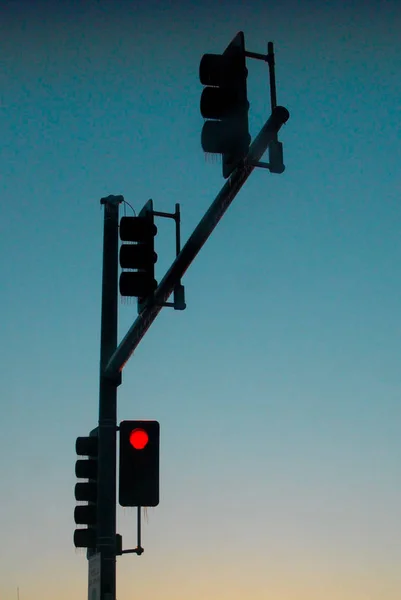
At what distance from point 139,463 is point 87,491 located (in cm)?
77

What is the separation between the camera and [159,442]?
948 cm

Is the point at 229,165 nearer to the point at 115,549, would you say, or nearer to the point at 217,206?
the point at 217,206

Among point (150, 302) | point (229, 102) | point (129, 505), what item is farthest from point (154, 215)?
point (129, 505)

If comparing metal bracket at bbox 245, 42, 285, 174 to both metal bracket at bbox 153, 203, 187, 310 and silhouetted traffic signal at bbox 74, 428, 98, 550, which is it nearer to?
metal bracket at bbox 153, 203, 187, 310

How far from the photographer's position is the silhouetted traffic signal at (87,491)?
9.62 meters

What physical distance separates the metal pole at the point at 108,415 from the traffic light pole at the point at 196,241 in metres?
0.27

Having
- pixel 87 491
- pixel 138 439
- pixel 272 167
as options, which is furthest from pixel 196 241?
pixel 87 491

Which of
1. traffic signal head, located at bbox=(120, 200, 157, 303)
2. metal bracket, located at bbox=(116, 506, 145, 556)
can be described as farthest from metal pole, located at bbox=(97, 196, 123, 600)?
traffic signal head, located at bbox=(120, 200, 157, 303)

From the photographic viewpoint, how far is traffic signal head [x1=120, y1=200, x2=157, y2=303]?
29.4 ft

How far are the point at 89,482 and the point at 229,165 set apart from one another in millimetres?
3956

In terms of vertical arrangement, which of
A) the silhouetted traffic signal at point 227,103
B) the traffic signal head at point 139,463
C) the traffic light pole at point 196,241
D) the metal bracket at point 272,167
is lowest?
the traffic signal head at point 139,463

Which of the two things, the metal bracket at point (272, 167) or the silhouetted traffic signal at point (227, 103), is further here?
the metal bracket at point (272, 167)

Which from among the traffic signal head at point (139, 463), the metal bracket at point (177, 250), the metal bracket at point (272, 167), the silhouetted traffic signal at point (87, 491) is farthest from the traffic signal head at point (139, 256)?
the metal bracket at point (272, 167)

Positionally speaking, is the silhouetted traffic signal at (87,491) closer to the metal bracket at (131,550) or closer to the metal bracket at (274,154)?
the metal bracket at (131,550)
